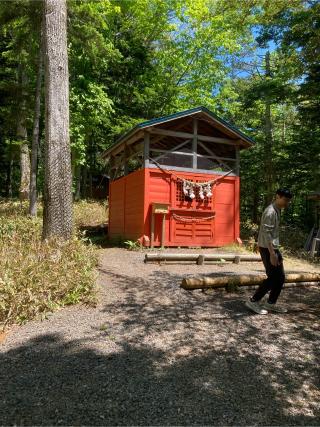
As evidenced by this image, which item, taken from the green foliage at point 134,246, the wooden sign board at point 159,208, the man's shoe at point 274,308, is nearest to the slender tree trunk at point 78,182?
the green foliage at point 134,246

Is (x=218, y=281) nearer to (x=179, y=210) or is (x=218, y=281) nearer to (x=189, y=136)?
(x=179, y=210)

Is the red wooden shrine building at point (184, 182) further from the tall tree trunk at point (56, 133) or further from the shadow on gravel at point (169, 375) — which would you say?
the shadow on gravel at point (169, 375)

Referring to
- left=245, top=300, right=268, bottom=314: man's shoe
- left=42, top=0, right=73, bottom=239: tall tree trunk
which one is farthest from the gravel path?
left=42, top=0, right=73, bottom=239: tall tree trunk

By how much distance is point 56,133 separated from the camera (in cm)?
834

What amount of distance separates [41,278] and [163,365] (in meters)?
2.76

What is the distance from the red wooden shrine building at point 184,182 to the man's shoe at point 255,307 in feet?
25.5

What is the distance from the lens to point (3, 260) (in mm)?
6016

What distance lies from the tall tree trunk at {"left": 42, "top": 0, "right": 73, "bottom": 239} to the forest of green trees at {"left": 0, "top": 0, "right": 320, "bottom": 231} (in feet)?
21.3

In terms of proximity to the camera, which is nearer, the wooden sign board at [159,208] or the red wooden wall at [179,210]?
the wooden sign board at [159,208]

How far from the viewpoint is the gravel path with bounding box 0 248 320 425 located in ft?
10.1

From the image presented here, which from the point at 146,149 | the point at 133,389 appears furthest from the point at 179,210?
the point at 133,389

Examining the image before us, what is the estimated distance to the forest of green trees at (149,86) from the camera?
16.2 m

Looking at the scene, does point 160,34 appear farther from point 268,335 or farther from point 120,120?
point 268,335

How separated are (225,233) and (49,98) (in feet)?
29.8
